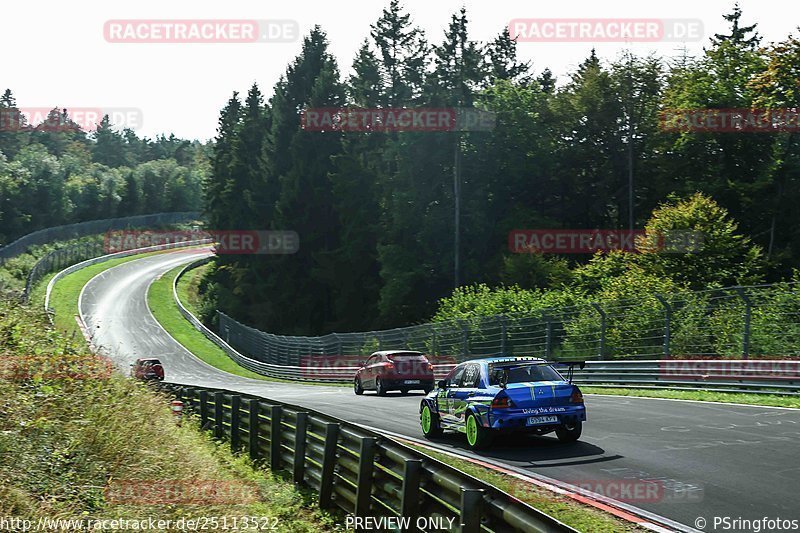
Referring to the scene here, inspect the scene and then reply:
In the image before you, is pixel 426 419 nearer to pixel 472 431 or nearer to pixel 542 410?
pixel 472 431

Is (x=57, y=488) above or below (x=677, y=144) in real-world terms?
below

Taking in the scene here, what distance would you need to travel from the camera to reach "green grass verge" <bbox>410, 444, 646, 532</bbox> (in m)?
8.99

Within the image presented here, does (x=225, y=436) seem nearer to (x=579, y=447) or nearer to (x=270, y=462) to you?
(x=270, y=462)

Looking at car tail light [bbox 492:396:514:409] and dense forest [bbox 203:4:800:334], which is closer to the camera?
car tail light [bbox 492:396:514:409]

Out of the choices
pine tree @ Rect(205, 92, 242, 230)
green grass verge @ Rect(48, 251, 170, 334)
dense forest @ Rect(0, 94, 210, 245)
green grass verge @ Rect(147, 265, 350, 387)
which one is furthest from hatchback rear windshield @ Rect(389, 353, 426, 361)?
dense forest @ Rect(0, 94, 210, 245)

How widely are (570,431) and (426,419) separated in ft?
10.5

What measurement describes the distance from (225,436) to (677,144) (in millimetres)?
45570

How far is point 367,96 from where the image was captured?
8262 centimetres

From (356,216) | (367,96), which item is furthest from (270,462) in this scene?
(367,96)

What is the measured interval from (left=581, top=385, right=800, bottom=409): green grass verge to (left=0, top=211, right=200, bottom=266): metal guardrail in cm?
7168

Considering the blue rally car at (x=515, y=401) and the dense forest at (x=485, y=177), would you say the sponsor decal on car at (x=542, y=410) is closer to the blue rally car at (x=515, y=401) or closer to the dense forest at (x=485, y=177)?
the blue rally car at (x=515, y=401)

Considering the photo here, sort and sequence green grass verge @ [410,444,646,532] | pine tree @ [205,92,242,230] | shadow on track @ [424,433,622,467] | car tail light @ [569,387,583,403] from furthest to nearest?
pine tree @ [205,92,242,230] < car tail light @ [569,387,583,403] < shadow on track @ [424,433,622,467] < green grass verge @ [410,444,646,532]

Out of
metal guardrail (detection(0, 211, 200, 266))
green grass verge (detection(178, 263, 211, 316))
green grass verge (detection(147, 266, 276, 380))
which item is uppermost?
metal guardrail (detection(0, 211, 200, 266))

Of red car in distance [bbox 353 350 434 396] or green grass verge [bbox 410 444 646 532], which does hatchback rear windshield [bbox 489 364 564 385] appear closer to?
green grass verge [bbox 410 444 646 532]
